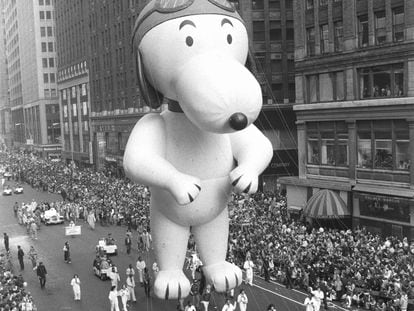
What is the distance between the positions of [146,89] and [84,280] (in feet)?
55.6

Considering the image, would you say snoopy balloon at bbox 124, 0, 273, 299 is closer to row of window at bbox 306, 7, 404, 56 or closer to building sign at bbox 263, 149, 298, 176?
row of window at bbox 306, 7, 404, 56

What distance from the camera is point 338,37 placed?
98.7 ft

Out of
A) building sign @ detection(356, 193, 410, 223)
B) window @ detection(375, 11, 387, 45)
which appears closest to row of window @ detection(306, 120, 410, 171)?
building sign @ detection(356, 193, 410, 223)

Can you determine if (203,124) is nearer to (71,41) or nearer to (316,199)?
(316,199)

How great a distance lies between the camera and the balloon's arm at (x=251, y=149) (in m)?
6.79

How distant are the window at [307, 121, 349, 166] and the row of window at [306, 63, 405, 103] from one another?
53.9 inches

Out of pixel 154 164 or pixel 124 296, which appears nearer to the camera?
pixel 154 164

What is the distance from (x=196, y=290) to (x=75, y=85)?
2524 inches

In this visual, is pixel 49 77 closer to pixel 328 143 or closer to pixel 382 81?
pixel 328 143

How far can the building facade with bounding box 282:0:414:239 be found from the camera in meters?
26.4

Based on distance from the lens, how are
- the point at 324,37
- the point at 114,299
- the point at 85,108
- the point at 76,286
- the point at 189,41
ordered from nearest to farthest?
the point at 189,41 → the point at 114,299 → the point at 76,286 → the point at 324,37 → the point at 85,108

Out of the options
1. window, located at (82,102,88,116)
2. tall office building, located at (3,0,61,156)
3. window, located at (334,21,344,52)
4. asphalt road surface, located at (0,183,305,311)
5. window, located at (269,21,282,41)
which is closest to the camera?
asphalt road surface, located at (0,183,305,311)

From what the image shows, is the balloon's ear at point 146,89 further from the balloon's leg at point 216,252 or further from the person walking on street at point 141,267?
the person walking on street at point 141,267

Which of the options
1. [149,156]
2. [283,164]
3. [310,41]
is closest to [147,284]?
[149,156]
